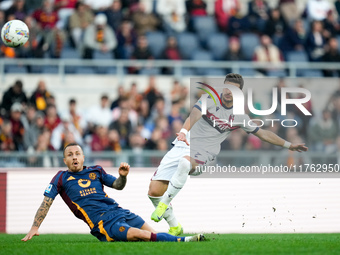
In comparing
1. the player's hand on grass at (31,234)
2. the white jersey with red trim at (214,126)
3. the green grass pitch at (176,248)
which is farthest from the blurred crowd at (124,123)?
the player's hand on grass at (31,234)

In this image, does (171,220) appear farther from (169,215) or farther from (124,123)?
(124,123)

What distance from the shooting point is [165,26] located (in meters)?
18.1

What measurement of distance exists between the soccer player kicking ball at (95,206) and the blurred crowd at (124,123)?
18.3 feet

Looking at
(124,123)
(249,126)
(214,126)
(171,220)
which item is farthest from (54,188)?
(124,123)

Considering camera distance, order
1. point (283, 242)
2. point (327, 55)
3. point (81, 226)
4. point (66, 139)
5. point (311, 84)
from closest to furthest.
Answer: point (283, 242) → point (81, 226) → point (66, 139) → point (311, 84) → point (327, 55)

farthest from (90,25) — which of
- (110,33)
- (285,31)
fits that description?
(285,31)

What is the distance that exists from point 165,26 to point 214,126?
825cm

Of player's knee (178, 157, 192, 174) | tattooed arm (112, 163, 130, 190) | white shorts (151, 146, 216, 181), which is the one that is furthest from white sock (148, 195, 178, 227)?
tattooed arm (112, 163, 130, 190)

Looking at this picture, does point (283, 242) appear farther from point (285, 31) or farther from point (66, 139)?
point (285, 31)

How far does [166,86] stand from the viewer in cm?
1705

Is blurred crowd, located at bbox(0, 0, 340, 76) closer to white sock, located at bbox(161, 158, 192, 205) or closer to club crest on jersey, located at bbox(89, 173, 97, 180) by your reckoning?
white sock, located at bbox(161, 158, 192, 205)

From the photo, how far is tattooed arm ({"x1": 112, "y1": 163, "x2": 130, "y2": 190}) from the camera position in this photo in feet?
27.6

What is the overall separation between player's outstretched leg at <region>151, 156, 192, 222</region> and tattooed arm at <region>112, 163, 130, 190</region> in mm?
870

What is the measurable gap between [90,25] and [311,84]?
5.31 metres
